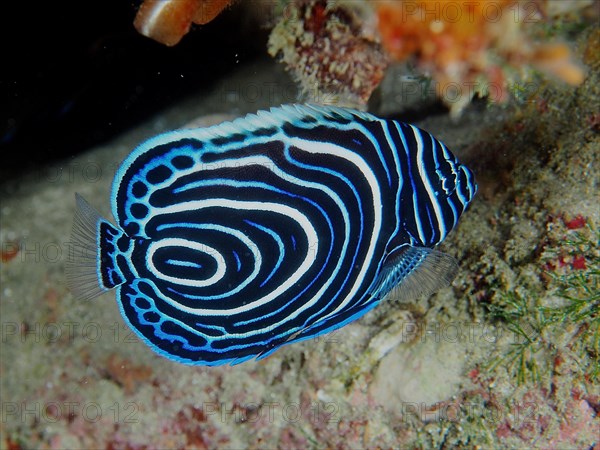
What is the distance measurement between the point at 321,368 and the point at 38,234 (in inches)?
127

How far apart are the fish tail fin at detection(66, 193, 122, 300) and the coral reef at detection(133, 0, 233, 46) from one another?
128 cm

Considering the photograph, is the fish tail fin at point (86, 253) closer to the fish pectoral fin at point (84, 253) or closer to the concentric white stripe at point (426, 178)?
the fish pectoral fin at point (84, 253)

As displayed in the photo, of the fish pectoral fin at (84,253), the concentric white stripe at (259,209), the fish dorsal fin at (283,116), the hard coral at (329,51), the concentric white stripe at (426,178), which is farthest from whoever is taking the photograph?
the hard coral at (329,51)

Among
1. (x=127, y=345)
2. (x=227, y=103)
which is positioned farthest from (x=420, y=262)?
(x=227, y=103)

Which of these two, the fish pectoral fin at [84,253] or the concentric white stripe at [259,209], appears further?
the fish pectoral fin at [84,253]

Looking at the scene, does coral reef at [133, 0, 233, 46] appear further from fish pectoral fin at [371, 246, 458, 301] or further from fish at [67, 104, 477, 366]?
fish pectoral fin at [371, 246, 458, 301]

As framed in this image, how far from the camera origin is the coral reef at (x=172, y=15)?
9.17ft

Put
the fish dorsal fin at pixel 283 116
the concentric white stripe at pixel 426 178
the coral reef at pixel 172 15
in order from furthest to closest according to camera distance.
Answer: the coral reef at pixel 172 15, the concentric white stripe at pixel 426 178, the fish dorsal fin at pixel 283 116

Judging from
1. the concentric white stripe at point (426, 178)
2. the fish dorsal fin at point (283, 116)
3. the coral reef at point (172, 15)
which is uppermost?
the coral reef at point (172, 15)

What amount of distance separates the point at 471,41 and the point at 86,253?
1.98m

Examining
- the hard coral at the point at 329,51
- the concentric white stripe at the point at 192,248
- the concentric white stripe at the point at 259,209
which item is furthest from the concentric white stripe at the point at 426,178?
the concentric white stripe at the point at 192,248

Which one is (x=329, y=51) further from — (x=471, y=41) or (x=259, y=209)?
(x=259, y=209)

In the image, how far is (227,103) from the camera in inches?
221

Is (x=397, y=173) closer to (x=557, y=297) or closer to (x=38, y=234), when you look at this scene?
(x=557, y=297)
